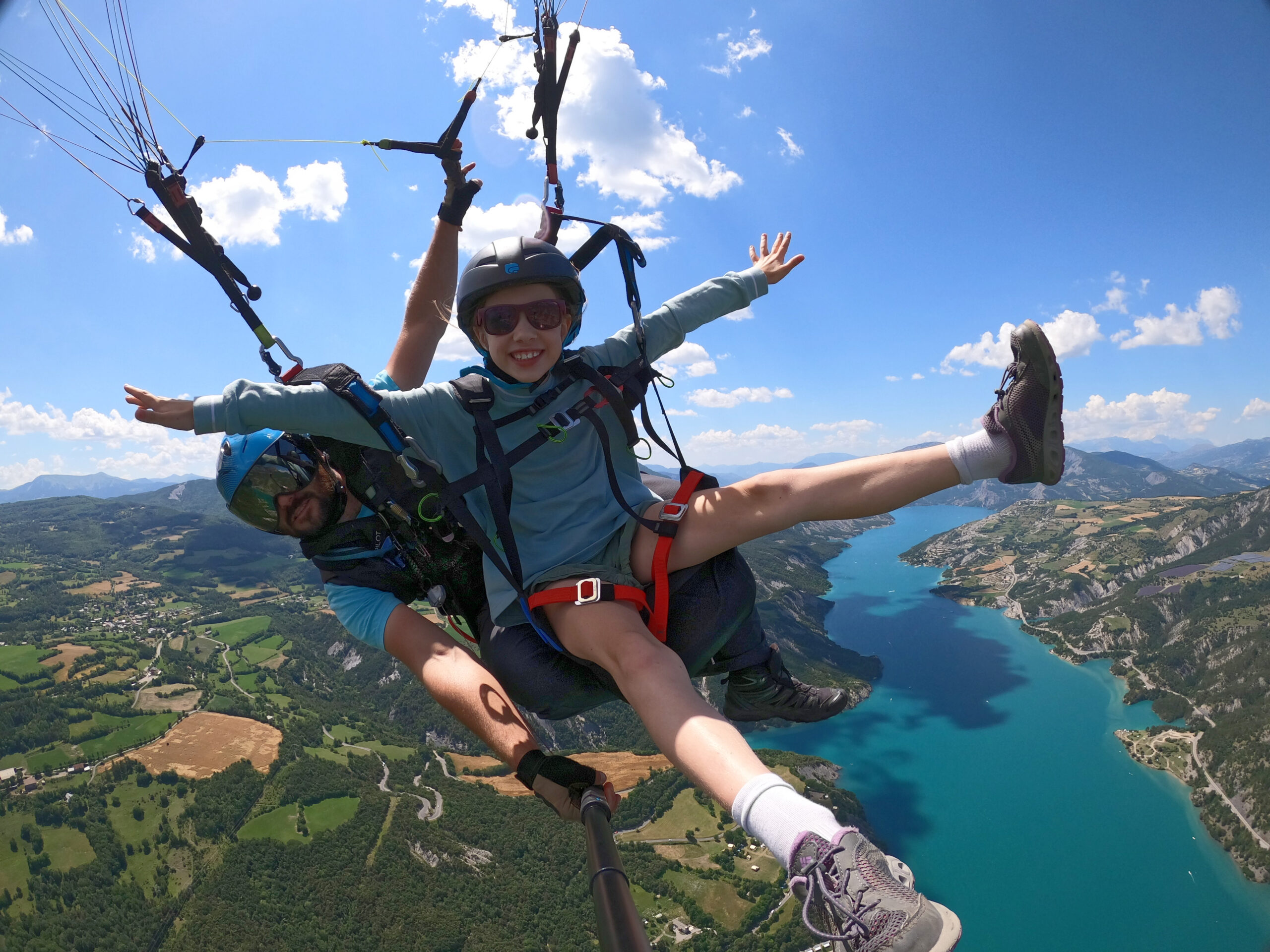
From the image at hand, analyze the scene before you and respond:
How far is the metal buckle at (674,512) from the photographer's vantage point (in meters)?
2.41

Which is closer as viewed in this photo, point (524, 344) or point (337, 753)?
point (524, 344)

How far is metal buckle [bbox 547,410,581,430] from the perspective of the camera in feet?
8.29

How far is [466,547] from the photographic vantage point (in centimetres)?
289

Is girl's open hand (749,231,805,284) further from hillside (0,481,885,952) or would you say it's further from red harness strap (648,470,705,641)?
hillside (0,481,885,952)

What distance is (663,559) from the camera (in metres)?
2.38

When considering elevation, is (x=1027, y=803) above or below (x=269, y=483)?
below

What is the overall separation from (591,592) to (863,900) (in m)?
1.23

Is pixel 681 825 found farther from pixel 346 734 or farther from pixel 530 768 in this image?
pixel 530 768

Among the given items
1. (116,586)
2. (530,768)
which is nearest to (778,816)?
(530,768)

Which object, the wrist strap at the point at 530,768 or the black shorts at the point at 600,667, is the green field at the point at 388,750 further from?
the wrist strap at the point at 530,768

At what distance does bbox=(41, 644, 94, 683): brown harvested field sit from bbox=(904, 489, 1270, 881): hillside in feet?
417

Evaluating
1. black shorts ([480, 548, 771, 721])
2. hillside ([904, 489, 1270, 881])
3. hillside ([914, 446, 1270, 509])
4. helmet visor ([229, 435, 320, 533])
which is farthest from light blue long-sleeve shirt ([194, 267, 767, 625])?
hillside ([914, 446, 1270, 509])

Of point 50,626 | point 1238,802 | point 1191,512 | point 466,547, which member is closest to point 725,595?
point 466,547

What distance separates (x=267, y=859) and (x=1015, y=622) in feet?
340
